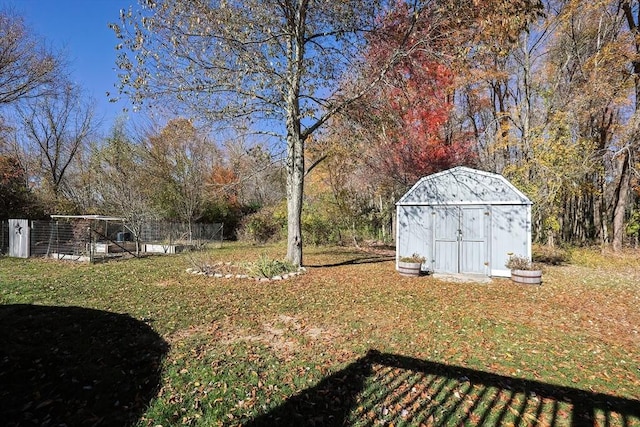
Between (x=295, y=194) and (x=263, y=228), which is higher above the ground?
(x=295, y=194)

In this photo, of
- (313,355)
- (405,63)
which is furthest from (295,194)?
(313,355)

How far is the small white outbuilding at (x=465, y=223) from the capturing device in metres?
9.00

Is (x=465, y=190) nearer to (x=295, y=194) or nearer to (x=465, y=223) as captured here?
(x=465, y=223)

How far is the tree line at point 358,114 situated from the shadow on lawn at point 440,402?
6395 millimetres

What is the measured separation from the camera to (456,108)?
694 inches

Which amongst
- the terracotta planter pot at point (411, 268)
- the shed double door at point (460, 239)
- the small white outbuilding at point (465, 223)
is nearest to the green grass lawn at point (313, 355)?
the terracotta planter pot at point (411, 268)

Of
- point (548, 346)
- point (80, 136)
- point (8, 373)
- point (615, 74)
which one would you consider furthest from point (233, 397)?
point (80, 136)

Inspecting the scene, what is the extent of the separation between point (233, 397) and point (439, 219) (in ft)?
26.8

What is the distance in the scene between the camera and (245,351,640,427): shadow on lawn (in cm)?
278

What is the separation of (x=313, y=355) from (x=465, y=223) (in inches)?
279

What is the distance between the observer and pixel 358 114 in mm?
9367

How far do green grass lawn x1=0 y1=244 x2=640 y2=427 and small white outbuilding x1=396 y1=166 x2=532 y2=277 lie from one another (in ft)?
5.89

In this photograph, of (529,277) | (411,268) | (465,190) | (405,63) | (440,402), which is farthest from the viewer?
Result: (465,190)

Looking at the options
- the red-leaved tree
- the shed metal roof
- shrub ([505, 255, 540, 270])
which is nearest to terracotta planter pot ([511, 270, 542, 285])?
shrub ([505, 255, 540, 270])
